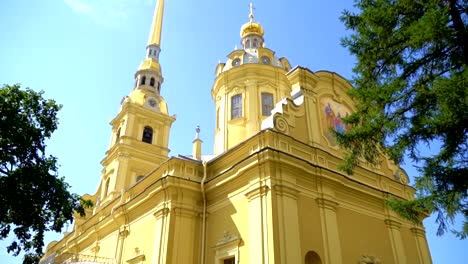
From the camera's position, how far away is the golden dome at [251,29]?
27.0 meters

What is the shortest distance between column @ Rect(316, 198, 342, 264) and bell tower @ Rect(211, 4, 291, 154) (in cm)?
701

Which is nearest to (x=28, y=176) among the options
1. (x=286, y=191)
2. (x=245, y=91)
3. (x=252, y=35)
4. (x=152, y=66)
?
(x=286, y=191)

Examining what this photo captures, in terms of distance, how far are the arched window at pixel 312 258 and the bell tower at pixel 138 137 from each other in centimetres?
1590

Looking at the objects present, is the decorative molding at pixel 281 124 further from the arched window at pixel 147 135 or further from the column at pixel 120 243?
the arched window at pixel 147 135

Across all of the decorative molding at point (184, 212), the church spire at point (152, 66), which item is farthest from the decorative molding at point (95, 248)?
the church spire at point (152, 66)

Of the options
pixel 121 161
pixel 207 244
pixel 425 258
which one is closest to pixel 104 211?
pixel 121 161

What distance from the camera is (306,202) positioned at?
13445mm

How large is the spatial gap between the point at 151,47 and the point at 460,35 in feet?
102

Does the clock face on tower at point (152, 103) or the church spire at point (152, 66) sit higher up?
the church spire at point (152, 66)

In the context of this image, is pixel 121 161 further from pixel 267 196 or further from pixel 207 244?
pixel 267 196

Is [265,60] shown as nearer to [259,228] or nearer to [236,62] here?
[236,62]

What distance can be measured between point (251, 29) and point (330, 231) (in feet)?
56.9

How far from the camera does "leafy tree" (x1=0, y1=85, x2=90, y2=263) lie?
1116cm

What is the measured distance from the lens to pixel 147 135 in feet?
95.8
